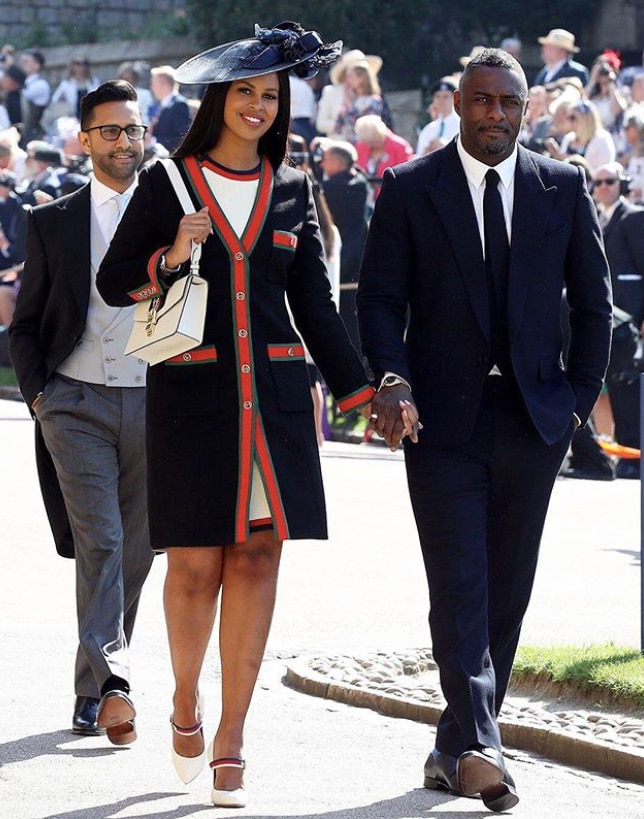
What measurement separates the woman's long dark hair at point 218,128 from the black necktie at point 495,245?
0.59 meters

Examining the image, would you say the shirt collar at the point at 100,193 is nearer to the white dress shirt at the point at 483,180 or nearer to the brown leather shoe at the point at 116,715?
the white dress shirt at the point at 483,180

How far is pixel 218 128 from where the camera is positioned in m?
5.47

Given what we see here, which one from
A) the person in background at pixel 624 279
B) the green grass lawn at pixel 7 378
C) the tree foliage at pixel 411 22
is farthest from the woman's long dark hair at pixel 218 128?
the tree foliage at pixel 411 22

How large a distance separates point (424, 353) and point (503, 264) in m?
0.33

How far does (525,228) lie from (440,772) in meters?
1.52

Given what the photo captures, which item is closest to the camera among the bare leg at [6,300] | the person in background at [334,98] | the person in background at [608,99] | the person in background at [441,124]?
the person in background at [441,124]

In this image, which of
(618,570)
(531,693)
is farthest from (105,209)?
(618,570)

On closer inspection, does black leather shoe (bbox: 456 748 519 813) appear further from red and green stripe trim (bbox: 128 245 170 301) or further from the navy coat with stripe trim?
red and green stripe trim (bbox: 128 245 170 301)

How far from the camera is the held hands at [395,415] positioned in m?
5.30

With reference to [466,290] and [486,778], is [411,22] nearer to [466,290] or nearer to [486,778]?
[466,290]

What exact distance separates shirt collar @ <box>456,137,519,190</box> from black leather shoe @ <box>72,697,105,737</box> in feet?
6.98

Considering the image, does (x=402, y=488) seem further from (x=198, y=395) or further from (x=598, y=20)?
(x=598, y=20)

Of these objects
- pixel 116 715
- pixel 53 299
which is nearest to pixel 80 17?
pixel 53 299

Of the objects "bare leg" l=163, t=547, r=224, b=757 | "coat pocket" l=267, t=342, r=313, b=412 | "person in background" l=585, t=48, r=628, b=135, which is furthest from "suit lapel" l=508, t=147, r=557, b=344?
"person in background" l=585, t=48, r=628, b=135
